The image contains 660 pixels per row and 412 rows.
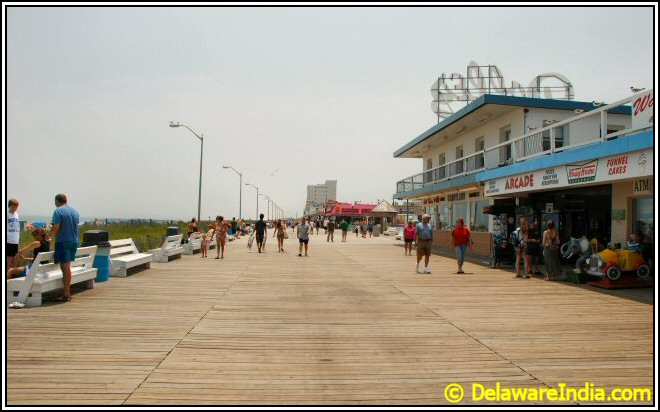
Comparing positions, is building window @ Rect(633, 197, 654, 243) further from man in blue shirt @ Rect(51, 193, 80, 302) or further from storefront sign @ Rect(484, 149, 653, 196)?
man in blue shirt @ Rect(51, 193, 80, 302)

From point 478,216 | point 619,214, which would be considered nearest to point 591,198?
point 619,214

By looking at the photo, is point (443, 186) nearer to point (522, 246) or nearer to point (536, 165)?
point (536, 165)

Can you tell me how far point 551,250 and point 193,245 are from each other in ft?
47.3

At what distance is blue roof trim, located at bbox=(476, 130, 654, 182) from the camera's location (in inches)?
403

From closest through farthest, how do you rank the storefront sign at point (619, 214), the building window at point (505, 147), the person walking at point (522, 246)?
the person walking at point (522, 246) → the storefront sign at point (619, 214) → the building window at point (505, 147)

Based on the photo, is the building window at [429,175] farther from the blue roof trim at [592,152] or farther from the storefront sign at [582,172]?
the storefront sign at [582,172]

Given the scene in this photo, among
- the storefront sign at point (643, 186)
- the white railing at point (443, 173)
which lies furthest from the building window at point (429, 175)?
the storefront sign at point (643, 186)

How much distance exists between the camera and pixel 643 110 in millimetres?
11234

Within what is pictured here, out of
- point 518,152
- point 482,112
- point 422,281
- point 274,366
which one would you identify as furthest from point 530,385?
point 482,112

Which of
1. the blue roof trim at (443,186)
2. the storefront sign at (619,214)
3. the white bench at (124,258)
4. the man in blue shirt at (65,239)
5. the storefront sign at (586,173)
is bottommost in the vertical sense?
the white bench at (124,258)

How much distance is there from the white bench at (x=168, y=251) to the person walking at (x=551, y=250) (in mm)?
11871

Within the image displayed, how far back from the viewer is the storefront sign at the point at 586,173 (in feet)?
34.2

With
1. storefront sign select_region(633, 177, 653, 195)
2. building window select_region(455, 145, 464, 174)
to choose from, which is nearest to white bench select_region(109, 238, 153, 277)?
storefront sign select_region(633, 177, 653, 195)

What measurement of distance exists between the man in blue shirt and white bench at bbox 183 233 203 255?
1242 cm
